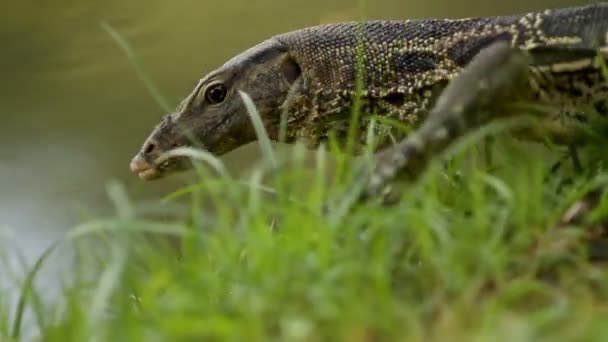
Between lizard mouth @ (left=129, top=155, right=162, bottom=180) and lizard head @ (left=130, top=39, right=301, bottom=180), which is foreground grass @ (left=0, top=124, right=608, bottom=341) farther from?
lizard mouth @ (left=129, top=155, right=162, bottom=180)

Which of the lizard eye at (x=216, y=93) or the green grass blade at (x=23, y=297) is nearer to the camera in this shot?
the green grass blade at (x=23, y=297)

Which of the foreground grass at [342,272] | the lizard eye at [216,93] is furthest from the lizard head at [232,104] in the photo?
the foreground grass at [342,272]

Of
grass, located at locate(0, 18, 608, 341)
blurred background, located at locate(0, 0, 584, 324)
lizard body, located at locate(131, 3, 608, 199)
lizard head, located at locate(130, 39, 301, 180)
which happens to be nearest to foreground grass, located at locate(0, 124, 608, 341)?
grass, located at locate(0, 18, 608, 341)

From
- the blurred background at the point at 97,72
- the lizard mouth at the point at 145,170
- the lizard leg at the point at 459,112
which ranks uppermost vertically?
the lizard leg at the point at 459,112

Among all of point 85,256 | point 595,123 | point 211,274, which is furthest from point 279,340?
point 595,123

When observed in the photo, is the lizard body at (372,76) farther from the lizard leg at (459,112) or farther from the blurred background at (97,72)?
the blurred background at (97,72)

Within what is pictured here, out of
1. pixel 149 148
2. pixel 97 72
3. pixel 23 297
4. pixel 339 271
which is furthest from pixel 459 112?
pixel 97 72

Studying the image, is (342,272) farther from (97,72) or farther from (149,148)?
(97,72)
